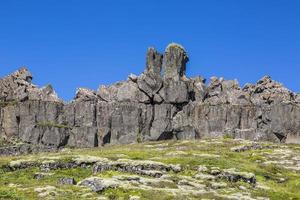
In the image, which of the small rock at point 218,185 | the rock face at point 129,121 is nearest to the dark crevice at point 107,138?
the rock face at point 129,121

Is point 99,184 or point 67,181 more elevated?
point 99,184

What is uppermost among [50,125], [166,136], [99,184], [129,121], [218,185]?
[129,121]

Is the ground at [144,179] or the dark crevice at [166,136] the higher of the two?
the dark crevice at [166,136]

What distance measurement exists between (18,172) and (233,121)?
118820mm

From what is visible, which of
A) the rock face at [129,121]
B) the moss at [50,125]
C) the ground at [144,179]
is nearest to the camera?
the ground at [144,179]

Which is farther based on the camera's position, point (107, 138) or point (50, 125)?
point (107, 138)

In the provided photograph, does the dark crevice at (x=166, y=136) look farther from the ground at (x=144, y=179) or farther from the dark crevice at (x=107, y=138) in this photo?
the ground at (x=144, y=179)

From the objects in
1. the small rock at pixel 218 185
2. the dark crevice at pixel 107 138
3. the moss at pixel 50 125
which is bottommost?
the small rock at pixel 218 185

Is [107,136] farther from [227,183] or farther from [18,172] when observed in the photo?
[227,183]

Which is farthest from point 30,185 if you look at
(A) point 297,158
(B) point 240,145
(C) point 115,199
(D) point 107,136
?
(D) point 107,136

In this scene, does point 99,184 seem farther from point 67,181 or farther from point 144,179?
point 144,179

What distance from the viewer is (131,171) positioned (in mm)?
81438

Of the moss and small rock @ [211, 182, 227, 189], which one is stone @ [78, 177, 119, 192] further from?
the moss

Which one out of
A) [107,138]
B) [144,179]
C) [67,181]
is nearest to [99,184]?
[67,181]
